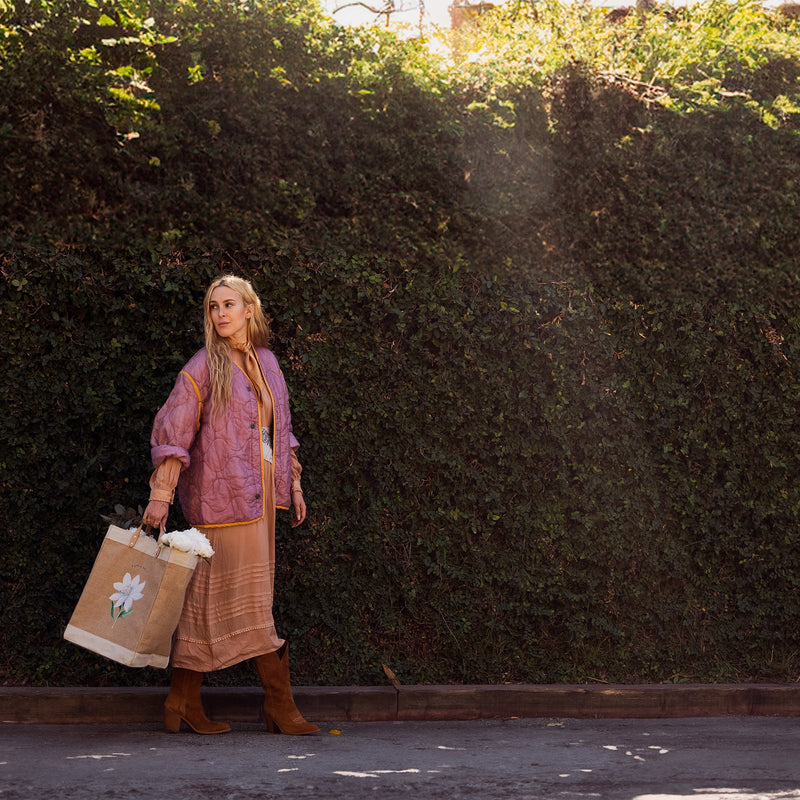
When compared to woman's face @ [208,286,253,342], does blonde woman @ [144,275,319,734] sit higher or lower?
lower

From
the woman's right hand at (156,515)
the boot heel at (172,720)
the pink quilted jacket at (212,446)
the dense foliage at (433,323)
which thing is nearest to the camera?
the woman's right hand at (156,515)

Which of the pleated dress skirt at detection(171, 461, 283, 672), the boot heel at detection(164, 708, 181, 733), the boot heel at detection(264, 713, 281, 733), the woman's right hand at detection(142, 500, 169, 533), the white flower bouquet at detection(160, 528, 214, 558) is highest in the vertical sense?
the woman's right hand at detection(142, 500, 169, 533)

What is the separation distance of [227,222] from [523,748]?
10.5 feet

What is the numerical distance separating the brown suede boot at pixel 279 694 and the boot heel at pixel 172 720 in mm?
425

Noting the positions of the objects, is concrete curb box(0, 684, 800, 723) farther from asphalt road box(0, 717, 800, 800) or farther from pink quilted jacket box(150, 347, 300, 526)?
pink quilted jacket box(150, 347, 300, 526)

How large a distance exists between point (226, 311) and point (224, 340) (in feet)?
0.47

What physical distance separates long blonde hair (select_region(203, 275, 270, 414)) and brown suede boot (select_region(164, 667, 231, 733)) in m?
1.29

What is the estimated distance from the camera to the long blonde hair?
5.14 m

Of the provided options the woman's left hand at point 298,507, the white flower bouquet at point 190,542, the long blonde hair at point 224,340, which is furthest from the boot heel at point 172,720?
the long blonde hair at point 224,340

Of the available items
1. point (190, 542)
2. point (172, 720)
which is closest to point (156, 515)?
point (190, 542)

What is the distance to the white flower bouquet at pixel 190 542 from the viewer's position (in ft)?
15.9

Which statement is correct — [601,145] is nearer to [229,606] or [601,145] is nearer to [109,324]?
[109,324]

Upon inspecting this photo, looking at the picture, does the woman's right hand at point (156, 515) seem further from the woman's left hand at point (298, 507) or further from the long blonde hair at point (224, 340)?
the woman's left hand at point (298, 507)

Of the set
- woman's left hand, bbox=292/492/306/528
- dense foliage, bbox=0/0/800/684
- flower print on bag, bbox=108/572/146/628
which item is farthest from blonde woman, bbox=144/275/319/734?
dense foliage, bbox=0/0/800/684
